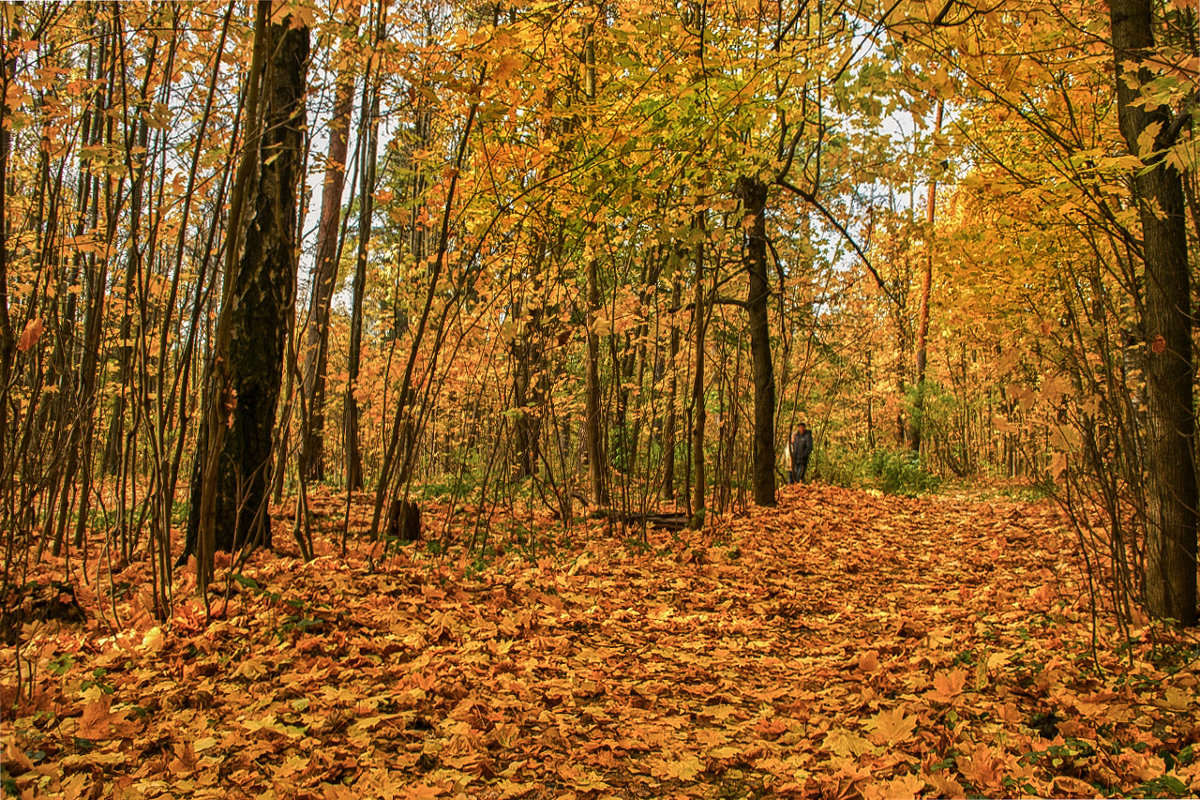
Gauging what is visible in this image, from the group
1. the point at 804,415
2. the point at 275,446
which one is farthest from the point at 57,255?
the point at 804,415

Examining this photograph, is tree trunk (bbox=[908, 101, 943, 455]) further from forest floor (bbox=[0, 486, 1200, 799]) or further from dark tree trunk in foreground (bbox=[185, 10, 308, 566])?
dark tree trunk in foreground (bbox=[185, 10, 308, 566])

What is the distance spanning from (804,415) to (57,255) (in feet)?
38.3

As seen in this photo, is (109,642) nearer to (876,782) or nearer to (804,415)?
(876,782)

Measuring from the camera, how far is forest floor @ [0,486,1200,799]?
7.14ft

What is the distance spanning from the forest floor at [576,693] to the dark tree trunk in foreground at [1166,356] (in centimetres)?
33

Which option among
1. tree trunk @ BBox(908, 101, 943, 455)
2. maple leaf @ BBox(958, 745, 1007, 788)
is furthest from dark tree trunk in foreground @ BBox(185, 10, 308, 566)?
tree trunk @ BBox(908, 101, 943, 455)

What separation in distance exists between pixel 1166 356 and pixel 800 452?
8812 mm

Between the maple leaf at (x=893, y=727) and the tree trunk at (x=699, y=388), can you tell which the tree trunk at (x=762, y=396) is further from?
the maple leaf at (x=893, y=727)

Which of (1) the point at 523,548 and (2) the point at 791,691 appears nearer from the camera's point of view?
(2) the point at 791,691

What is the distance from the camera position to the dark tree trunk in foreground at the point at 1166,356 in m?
3.54

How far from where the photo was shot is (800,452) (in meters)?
12.3

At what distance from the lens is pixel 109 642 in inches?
117

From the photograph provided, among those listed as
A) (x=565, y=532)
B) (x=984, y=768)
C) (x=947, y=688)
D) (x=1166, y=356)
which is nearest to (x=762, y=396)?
(x=565, y=532)

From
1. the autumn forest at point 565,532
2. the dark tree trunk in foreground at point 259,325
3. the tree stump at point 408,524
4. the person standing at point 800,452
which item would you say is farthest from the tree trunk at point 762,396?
the dark tree trunk in foreground at point 259,325
